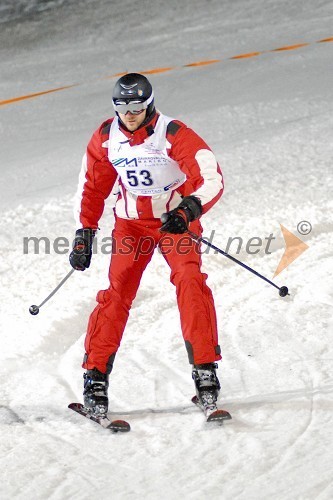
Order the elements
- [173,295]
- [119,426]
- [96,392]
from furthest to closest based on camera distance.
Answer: [173,295] < [96,392] < [119,426]

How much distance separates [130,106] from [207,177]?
53cm

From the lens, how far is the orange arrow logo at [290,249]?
6.81 meters

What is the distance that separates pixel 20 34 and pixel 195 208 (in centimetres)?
959

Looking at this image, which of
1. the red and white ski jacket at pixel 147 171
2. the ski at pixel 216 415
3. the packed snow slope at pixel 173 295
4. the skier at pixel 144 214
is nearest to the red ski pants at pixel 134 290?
the skier at pixel 144 214

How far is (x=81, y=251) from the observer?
5.20 meters

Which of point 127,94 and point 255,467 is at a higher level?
point 127,94

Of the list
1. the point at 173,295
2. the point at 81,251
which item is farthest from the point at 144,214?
the point at 173,295

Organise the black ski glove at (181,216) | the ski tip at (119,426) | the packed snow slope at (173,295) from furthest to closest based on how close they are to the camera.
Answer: the ski tip at (119,426) → the black ski glove at (181,216) → the packed snow slope at (173,295)

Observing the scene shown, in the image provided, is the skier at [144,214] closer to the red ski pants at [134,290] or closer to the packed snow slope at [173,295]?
the red ski pants at [134,290]

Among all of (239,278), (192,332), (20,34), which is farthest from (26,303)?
(20,34)

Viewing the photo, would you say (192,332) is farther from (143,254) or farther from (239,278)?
(239,278)

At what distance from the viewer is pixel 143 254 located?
519cm

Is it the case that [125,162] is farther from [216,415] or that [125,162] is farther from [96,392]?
[216,415]

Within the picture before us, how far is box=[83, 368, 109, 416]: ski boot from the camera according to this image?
16.4ft
